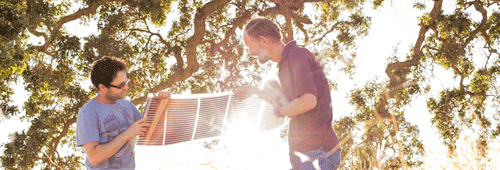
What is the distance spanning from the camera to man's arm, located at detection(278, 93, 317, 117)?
2260 mm

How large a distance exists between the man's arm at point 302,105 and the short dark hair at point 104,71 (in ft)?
4.85

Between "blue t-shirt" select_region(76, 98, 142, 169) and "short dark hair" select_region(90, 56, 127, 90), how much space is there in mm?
165

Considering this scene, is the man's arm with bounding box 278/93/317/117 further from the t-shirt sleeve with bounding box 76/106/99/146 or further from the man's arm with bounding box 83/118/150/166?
the t-shirt sleeve with bounding box 76/106/99/146

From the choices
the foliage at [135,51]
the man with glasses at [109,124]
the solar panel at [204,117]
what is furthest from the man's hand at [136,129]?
the foliage at [135,51]

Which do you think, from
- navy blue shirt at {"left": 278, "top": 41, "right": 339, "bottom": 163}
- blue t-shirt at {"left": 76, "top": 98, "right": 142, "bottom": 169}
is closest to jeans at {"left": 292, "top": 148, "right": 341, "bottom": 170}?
navy blue shirt at {"left": 278, "top": 41, "right": 339, "bottom": 163}

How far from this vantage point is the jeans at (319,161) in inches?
90.3

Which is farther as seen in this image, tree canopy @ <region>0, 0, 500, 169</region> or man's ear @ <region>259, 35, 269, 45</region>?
tree canopy @ <region>0, 0, 500, 169</region>

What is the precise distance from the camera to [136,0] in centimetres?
1018

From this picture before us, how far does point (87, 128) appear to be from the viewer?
2.77 metres

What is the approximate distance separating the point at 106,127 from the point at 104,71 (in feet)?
1.45

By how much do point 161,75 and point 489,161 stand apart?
30.7 ft

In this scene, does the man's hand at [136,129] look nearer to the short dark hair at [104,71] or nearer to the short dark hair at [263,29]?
the short dark hair at [104,71]

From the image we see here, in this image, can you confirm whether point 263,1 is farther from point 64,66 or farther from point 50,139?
point 50,139

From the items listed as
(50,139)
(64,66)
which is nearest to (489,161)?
(64,66)
